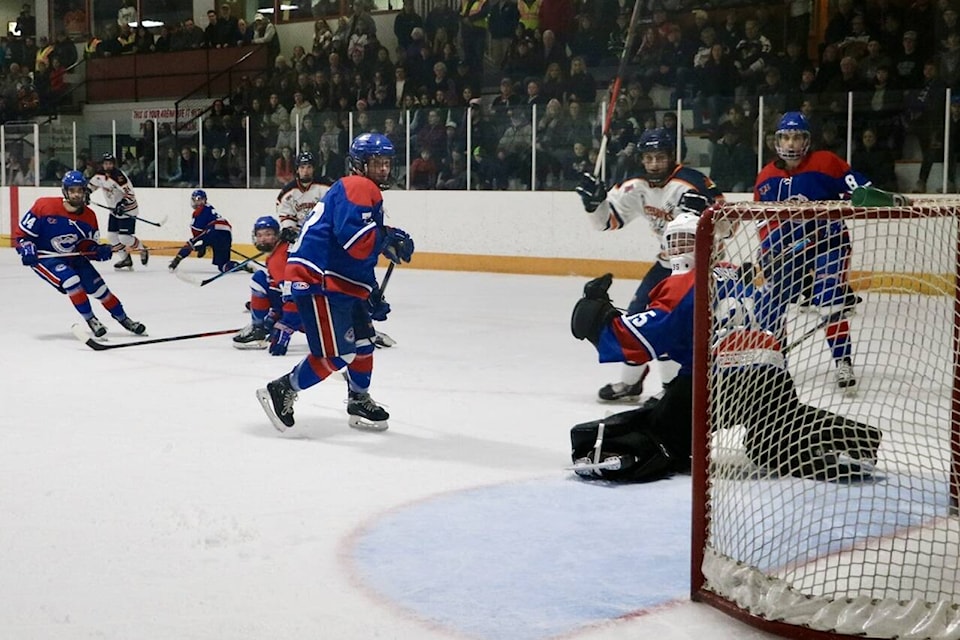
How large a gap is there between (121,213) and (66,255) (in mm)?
5507

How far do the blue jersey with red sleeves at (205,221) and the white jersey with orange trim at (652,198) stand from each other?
6380 mm

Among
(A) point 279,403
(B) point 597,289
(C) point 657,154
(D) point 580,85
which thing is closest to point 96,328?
(A) point 279,403

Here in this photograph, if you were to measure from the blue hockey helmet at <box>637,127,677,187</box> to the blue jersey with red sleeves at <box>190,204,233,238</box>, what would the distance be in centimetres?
660

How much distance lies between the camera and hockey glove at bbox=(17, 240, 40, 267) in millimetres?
6836

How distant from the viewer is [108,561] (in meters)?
2.70

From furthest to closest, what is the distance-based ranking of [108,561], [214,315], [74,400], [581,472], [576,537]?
[214,315], [74,400], [581,472], [576,537], [108,561]

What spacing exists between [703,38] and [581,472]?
8.54 m

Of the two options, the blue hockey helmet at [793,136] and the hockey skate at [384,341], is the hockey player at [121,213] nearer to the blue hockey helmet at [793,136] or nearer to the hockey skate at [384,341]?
the hockey skate at [384,341]

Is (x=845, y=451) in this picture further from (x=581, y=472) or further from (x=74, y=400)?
(x=74, y=400)

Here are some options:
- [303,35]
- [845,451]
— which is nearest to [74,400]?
[845,451]

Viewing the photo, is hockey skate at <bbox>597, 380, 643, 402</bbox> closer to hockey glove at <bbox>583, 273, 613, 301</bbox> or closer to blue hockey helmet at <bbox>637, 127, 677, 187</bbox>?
blue hockey helmet at <bbox>637, 127, 677, 187</bbox>

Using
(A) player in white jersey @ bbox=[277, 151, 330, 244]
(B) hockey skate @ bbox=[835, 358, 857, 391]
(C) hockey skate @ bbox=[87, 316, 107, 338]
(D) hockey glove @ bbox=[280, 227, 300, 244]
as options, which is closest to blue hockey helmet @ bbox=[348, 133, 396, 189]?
(B) hockey skate @ bbox=[835, 358, 857, 391]

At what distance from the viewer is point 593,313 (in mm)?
3377

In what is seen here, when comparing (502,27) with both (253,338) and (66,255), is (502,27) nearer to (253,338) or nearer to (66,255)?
(66,255)
